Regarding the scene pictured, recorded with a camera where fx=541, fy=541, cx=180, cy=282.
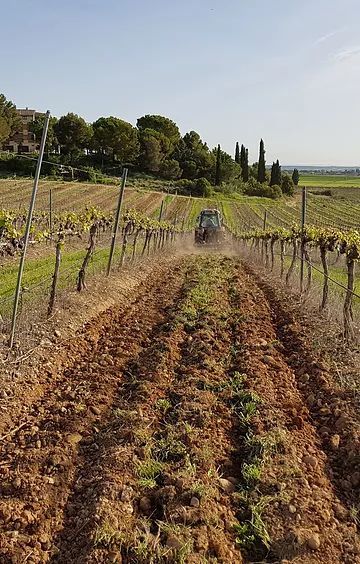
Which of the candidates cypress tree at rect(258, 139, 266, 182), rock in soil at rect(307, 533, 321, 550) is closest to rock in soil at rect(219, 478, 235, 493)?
rock in soil at rect(307, 533, 321, 550)

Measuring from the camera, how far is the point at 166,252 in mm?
24766

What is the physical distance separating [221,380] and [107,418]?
5.37 feet

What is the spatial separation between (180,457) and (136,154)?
6730cm

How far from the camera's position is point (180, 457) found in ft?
16.5

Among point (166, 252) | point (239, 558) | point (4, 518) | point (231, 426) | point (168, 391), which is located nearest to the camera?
point (239, 558)

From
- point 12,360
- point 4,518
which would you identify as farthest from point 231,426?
point 12,360

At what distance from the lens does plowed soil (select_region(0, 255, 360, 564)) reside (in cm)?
395

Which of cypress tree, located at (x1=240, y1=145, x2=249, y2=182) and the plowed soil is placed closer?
the plowed soil

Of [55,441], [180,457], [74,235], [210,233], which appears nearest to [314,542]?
[180,457]

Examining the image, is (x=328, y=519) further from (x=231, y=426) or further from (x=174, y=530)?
(x=231, y=426)

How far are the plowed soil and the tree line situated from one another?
179ft

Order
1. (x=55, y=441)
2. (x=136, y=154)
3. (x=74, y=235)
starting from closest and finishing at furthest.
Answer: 1. (x=55, y=441)
2. (x=74, y=235)
3. (x=136, y=154)

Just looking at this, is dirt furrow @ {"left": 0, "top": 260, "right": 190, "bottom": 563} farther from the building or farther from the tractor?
the building

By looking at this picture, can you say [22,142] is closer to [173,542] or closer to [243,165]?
[243,165]
